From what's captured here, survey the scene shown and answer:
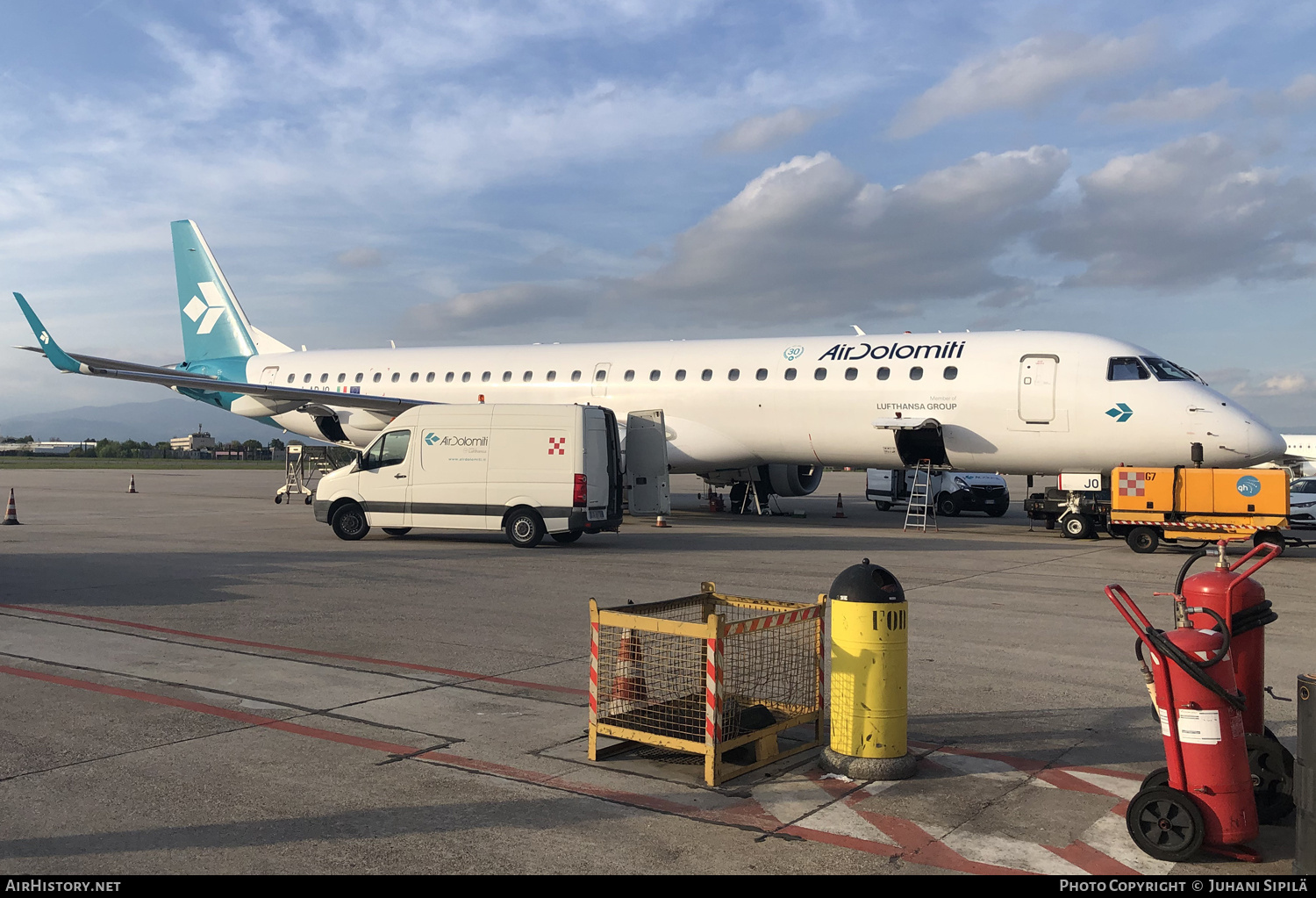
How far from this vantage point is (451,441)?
17.0 m

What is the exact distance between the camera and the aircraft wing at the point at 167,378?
21984mm

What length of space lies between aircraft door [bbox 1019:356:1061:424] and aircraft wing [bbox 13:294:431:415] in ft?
45.5

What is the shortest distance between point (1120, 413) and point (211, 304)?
26846 mm

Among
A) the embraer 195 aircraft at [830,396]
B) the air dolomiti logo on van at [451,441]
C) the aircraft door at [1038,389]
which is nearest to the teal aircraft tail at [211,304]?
the embraer 195 aircraft at [830,396]

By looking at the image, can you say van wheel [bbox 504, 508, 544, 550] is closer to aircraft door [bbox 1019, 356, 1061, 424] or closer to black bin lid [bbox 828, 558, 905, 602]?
aircraft door [bbox 1019, 356, 1061, 424]

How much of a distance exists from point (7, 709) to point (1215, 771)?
7165mm

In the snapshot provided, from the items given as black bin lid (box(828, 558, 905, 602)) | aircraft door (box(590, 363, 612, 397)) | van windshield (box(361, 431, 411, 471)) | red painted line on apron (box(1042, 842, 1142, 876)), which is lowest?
red painted line on apron (box(1042, 842, 1142, 876))

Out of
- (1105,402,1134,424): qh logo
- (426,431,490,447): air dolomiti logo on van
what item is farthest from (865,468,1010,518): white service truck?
(426,431,490,447): air dolomiti logo on van

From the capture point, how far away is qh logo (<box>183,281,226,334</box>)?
32.0m

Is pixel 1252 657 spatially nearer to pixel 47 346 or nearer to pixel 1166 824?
pixel 1166 824

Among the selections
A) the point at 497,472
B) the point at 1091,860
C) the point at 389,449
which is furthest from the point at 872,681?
the point at 389,449

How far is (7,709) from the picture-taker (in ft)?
21.9

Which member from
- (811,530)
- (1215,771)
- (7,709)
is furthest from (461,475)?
(1215,771)

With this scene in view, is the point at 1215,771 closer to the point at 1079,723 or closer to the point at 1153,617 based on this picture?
the point at 1079,723
